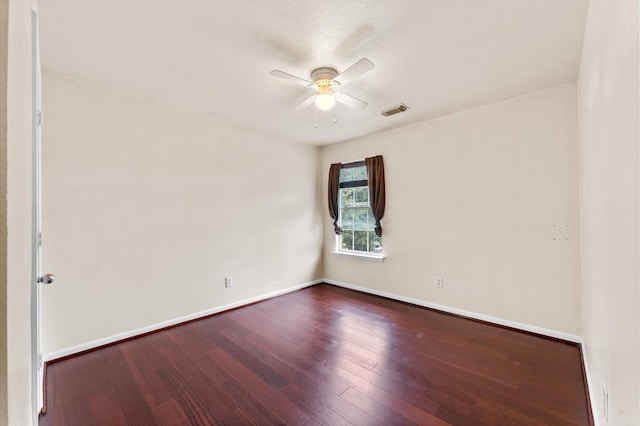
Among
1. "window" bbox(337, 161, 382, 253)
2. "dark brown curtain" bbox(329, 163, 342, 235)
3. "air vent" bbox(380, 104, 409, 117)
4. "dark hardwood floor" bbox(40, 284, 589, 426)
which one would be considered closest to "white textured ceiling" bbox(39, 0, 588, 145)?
"air vent" bbox(380, 104, 409, 117)

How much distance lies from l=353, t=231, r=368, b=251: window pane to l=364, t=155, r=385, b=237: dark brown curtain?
407 mm

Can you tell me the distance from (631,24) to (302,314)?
3374mm

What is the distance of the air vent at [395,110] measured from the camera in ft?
10.2

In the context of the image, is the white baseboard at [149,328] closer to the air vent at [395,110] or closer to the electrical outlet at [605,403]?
the air vent at [395,110]

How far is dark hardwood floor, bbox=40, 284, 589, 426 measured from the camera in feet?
5.72

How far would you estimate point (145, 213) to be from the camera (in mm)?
2924

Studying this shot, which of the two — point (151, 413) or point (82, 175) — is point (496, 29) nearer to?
point (151, 413)

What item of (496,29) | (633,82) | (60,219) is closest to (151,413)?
(60,219)

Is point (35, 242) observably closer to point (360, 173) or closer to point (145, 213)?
point (145, 213)

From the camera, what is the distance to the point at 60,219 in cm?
242

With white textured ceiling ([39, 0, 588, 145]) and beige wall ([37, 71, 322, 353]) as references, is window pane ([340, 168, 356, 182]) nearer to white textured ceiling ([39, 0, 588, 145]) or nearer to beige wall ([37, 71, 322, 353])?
beige wall ([37, 71, 322, 353])

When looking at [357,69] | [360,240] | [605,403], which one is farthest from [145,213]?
[605,403]

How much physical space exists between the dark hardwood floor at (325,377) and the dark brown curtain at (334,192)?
1.95 meters

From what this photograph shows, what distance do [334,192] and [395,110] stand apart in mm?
1834
